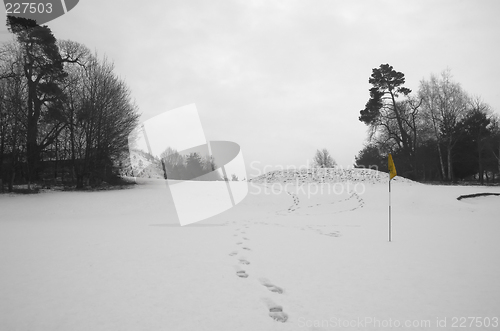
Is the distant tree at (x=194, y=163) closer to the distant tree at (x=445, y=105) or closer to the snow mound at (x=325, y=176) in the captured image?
the snow mound at (x=325, y=176)

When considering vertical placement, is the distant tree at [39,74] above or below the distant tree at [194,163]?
above

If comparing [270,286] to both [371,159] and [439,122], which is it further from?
[371,159]

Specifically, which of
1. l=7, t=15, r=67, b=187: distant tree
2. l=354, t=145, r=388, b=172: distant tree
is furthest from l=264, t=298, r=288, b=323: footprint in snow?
l=354, t=145, r=388, b=172: distant tree

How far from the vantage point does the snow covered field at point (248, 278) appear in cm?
263

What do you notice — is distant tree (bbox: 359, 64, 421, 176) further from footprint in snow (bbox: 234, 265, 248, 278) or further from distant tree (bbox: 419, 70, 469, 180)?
footprint in snow (bbox: 234, 265, 248, 278)

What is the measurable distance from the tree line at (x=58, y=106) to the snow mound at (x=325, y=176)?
14.2 metres

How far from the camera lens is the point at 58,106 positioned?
1778cm

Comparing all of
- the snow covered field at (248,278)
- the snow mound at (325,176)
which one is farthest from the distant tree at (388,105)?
the snow covered field at (248,278)

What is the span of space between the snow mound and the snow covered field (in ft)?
47.9

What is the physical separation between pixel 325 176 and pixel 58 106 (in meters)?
22.8

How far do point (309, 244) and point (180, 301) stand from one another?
12.7 ft

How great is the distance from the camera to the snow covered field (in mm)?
2633

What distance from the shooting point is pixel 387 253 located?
5.18 metres

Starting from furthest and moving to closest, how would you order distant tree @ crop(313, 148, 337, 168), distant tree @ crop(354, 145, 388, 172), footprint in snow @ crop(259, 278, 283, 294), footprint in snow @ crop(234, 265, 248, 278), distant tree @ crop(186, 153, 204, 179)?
distant tree @ crop(313, 148, 337, 168) → distant tree @ crop(354, 145, 388, 172) → distant tree @ crop(186, 153, 204, 179) → footprint in snow @ crop(234, 265, 248, 278) → footprint in snow @ crop(259, 278, 283, 294)
